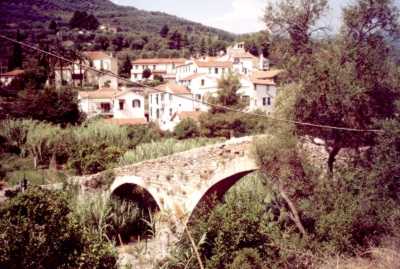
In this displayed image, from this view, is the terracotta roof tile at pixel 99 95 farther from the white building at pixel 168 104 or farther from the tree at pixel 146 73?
the tree at pixel 146 73

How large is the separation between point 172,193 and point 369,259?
680 centimetres

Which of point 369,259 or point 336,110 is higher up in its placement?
point 336,110

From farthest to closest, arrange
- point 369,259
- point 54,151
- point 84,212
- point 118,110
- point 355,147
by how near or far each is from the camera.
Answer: point 118,110
point 54,151
point 84,212
point 355,147
point 369,259

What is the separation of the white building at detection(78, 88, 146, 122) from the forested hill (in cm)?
3344

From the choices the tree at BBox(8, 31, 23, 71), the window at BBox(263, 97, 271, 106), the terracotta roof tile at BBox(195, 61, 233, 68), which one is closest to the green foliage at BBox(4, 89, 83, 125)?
the window at BBox(263, 97, 271, 106)

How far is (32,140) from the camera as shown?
22.0 meters

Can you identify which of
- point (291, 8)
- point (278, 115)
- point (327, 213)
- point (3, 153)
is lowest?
point (3, 153)

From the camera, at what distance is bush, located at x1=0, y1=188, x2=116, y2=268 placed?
21.3 ft

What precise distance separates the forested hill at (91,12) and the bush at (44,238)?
6548 cm

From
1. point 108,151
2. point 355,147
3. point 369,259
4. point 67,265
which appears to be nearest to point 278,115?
point 355,147

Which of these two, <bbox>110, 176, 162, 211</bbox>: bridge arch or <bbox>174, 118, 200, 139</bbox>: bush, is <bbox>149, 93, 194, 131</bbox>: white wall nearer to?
<bbox>174, 118, 200, 139</bbox>: bush

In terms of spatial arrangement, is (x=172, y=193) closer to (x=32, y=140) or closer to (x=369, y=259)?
(x=369, y=259)

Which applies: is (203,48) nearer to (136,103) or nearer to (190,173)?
(136,103)

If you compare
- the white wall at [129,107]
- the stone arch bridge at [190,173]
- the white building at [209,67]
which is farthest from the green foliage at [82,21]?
the stone arch bridge at [190,173]
